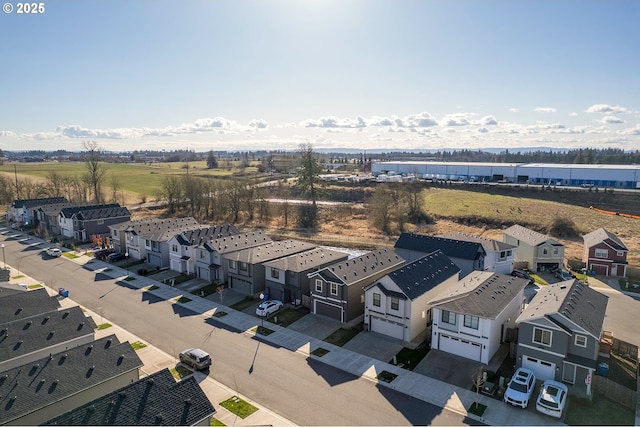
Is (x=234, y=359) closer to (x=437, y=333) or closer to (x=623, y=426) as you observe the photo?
(x=437, y=333)

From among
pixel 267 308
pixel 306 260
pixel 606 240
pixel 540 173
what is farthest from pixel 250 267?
pixel 540 173

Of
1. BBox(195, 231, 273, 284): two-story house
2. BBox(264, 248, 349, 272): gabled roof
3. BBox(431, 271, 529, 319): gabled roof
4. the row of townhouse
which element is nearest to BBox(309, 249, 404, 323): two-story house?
BBox(264, 248, 349, 272): gabled roof

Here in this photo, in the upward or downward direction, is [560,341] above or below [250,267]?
below

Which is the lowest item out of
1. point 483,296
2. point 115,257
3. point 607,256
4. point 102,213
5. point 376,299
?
point 115,257

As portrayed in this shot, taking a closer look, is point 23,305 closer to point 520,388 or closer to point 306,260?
point 306,260

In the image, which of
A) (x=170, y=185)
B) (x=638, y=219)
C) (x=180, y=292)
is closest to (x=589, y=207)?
(x=638, y=219)

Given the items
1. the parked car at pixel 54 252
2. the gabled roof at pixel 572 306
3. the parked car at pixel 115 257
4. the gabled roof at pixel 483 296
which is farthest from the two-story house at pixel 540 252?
the parked car at pixel 54 252
